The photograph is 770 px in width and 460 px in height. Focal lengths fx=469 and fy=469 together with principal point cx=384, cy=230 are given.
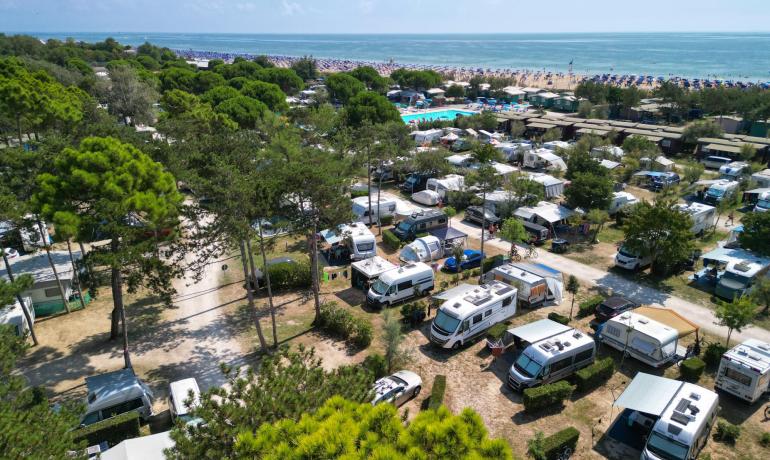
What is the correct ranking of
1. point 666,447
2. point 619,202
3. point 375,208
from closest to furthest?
point 666,447
point 375,208
point 619,202

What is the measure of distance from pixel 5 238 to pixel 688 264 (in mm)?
29383

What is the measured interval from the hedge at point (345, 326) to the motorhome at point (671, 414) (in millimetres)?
8197

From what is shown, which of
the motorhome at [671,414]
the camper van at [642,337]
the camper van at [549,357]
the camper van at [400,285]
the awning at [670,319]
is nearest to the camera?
the motorhome at [671,414]

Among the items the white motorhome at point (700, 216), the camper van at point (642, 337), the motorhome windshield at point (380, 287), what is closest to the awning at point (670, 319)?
the camper van at point (642, 337)

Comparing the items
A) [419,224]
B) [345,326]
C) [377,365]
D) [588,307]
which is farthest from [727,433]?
[419,224]

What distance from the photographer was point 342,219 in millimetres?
17156

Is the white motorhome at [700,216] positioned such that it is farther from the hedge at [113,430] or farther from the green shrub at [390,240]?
the hedge at [113,430]

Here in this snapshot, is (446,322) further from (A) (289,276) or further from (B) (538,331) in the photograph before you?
(A) (289,276)

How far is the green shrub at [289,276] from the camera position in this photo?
2114 cm

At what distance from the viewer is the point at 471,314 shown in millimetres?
16609

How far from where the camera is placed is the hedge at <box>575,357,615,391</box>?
14.3m

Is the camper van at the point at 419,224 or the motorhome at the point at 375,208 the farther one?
the motorhome at the point at 375,208

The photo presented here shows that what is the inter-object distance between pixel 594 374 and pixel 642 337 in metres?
2.54

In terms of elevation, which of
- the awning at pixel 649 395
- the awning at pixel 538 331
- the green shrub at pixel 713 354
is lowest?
the green shrub at pixel 713 354
